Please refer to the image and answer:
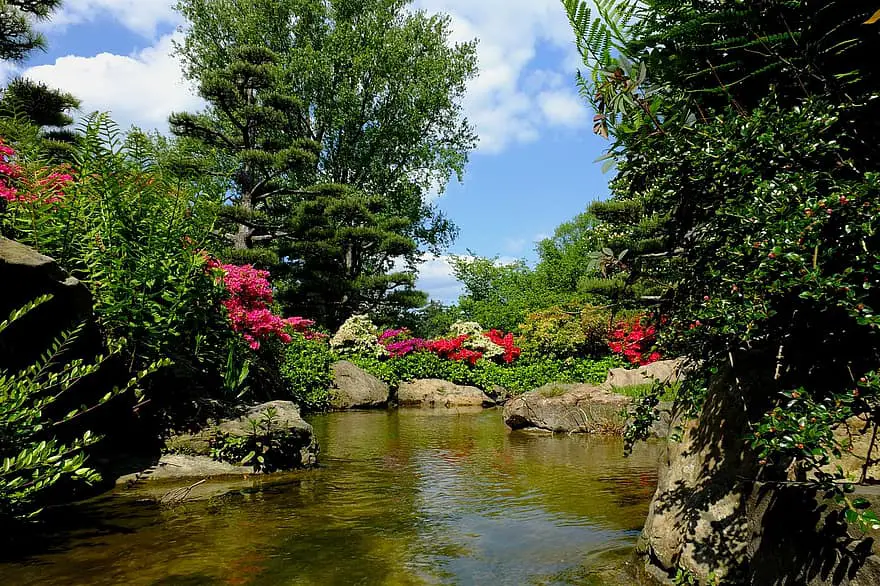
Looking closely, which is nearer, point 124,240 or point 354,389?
point 124,240

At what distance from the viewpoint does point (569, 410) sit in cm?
994

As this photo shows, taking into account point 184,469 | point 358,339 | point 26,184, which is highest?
point 26,184

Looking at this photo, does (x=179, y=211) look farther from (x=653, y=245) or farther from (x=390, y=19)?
(x=390, y=19)

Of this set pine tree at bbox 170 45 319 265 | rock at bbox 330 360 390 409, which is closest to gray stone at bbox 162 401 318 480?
rock at bbox 330 360 390 409

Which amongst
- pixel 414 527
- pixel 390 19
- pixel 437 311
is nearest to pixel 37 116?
pixel 390 19

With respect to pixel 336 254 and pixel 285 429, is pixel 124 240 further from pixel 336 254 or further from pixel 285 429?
pixel 336 254

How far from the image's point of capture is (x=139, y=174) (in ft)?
20.3

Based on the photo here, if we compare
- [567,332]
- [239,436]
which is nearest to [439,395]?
[567,332]

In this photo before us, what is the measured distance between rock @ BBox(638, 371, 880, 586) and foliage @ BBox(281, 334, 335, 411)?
10.7 metres

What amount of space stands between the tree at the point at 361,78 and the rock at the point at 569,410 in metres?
13.1

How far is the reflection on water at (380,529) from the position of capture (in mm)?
3480

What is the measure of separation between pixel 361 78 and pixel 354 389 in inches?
613

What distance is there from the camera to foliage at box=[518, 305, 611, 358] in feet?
55.6

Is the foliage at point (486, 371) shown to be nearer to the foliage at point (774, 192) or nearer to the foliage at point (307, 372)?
the foliage at point (307, 372)
